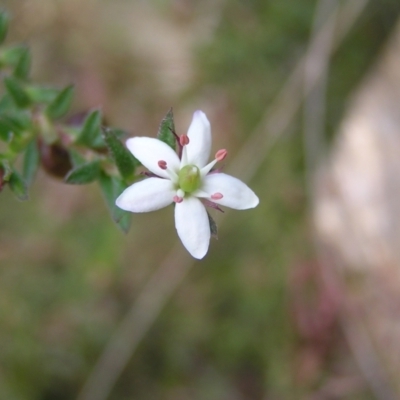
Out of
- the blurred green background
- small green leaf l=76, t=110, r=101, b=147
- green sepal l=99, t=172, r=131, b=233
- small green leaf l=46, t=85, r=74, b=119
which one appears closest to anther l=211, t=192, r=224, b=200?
green sepal l=99, t=172, r=131, b=233

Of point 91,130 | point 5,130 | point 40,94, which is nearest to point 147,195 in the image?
point 91,130

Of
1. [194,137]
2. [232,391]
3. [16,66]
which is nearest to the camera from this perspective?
[194,137]

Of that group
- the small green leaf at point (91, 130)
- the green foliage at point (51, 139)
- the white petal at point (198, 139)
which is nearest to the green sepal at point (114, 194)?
the green foliage at point (51, 139)

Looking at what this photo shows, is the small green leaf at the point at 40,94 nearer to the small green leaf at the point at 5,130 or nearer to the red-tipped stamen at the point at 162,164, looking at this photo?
the small green leaf at the point at 5,130

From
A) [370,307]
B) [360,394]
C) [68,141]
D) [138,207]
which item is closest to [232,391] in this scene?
[360,394]

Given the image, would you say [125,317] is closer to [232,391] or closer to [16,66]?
[232,391]
